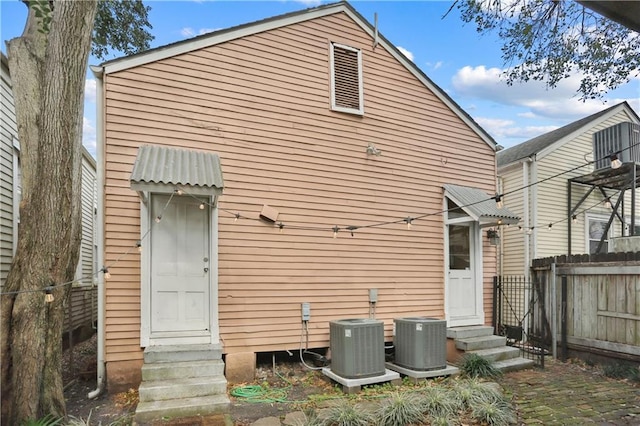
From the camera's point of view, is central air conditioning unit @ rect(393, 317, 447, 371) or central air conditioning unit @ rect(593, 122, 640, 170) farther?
central air conditioning unit @ rect(593, 122, 640, 170)

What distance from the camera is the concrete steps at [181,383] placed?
420 cm

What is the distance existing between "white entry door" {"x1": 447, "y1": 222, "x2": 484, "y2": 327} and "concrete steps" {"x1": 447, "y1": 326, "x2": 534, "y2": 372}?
401mm

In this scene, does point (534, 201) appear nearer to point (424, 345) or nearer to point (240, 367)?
point (424, 345)

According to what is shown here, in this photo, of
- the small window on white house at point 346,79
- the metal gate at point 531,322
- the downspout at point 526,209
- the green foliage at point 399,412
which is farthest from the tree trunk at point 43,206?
the downspout at point 526,209

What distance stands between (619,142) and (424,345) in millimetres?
7702

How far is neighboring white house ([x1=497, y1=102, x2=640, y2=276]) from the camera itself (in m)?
9.79

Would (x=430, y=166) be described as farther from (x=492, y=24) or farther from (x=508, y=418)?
(x=508, y=418)

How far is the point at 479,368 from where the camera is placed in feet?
20.0

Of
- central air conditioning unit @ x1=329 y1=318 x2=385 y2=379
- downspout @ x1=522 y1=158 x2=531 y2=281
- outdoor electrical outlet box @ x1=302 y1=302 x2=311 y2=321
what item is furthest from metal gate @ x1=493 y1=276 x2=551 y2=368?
outdoor electrical outlet box @ x1=302 y1=302 x2=311 y2=321

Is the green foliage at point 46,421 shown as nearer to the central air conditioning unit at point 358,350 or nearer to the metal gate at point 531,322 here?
the central air conditioning unit at point 358,350

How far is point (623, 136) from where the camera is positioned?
30.8 ft

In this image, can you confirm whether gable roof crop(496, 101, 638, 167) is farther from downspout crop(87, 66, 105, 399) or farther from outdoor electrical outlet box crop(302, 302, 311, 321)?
downspout crop(87, 66, 105, 399)

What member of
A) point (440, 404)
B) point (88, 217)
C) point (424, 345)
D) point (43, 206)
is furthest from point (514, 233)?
point (88, 217)

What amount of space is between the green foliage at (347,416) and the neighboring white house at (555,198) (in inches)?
274
